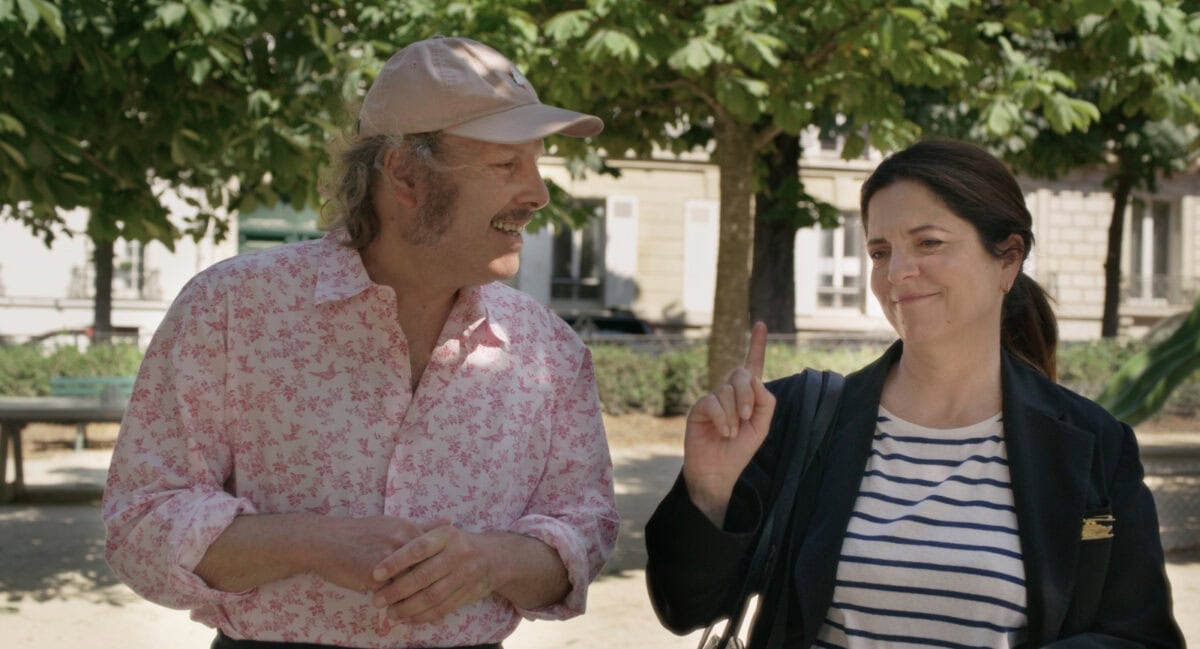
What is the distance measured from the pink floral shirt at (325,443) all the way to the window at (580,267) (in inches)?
1120

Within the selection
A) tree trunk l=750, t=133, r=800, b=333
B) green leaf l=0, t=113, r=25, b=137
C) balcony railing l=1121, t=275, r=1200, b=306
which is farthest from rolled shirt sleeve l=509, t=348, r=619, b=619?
balcony railing l=1121, t=275, r=1200, b=306

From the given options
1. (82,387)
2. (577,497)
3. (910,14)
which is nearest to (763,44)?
(910,14)

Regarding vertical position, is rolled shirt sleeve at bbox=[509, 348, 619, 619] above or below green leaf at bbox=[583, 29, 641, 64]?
below

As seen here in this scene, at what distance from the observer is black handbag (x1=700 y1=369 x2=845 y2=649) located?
7.63ft

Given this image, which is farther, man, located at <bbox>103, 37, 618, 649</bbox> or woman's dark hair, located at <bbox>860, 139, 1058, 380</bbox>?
woman's dark hair, located at <bbox>860, 139, 1058, 380</bbox>

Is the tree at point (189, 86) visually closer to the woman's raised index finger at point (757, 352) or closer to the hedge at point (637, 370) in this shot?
the woman's raised index finger at point (757, 352)

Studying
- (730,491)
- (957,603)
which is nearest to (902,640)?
(957,603)

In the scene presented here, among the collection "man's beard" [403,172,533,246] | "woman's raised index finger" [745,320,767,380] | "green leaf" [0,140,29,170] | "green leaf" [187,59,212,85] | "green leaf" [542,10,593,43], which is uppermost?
"green leaf" [542,10,593,43]

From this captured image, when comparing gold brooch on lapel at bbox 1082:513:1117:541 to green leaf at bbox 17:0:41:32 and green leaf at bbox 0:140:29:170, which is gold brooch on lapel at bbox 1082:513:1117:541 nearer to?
green leaf at bbox 17:0:41:32

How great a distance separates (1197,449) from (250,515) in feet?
35.1

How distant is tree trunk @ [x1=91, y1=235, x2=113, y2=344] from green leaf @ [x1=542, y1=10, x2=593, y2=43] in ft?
43.5

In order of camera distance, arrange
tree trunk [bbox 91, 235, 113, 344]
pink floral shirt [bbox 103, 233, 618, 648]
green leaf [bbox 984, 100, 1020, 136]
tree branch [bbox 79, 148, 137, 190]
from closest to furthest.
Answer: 1. pink floral shirt [bbox 103, 233, 618, 648]
2. tree branch [bbox 79, 148, 137, 190]
3. green leaf [bbox 984, 100, 1020, 136]
4. tree trunk [bbox 91, 235, 113, 344]

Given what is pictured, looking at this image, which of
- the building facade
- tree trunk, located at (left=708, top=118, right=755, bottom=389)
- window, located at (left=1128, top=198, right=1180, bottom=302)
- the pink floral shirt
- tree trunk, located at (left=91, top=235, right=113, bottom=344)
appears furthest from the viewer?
window, located at (left=1128, top=198, right=1180, bottom=302)

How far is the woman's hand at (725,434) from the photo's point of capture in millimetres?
2271
